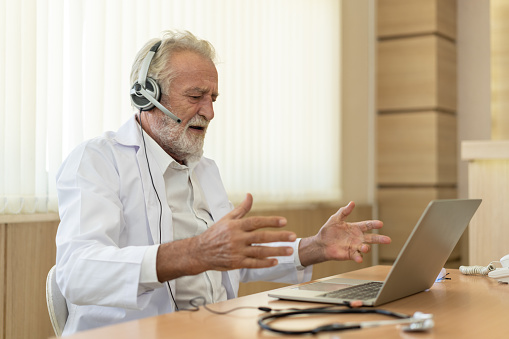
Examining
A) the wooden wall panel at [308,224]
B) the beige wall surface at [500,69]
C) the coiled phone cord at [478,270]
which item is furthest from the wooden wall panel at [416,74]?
the coiled phone cord at [478,270]

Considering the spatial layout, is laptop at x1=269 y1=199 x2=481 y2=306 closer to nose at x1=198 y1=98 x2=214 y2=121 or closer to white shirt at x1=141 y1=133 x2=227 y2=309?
white shirt at x1=141 y1=133 x2=227 y2=309

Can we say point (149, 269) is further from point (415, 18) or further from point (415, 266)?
point (415, 18)

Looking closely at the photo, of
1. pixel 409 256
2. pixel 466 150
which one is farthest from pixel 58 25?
pixel 466 150

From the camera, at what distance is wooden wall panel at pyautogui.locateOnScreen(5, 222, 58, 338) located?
2.22 meters

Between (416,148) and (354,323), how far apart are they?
11.5ft

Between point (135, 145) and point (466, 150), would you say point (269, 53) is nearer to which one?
point (466, 150)

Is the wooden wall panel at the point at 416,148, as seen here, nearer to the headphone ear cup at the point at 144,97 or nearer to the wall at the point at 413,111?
the wall at the point at 413,111

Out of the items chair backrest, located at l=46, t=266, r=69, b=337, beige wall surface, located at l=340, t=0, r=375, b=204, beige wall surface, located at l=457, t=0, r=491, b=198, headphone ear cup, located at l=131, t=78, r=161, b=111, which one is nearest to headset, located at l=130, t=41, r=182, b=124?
headphone ear cup, located at l=131, t=78, r=161, b=111

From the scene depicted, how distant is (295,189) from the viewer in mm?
3867

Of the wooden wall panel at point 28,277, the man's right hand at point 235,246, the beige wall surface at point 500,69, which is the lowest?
the wooden wall panel at point 28,277

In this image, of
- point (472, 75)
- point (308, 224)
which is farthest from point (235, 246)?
point (472, 75)

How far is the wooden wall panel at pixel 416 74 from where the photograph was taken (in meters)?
4.40

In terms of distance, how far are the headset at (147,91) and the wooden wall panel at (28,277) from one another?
68cm

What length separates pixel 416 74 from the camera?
445cm
